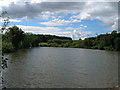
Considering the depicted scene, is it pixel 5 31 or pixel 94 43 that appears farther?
pixel 94 43

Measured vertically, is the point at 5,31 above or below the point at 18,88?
above

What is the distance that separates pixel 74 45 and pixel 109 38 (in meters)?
46.0

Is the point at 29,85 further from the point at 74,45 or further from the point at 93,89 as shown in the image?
the point at 74,45

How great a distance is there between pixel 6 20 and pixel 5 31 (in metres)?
0.41

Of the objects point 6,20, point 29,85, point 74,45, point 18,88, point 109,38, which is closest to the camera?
point 6,20

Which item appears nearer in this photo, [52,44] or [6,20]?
[6,20]

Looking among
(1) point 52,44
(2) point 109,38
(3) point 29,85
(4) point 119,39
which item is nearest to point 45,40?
(1) point 52,44

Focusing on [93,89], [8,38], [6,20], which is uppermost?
[6,20]

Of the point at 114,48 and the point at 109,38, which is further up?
the point at 109,38

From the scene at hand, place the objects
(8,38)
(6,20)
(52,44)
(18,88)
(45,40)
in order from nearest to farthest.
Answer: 1. (6,20)
2. (8,38)
3. (18,88)
4. (52,44)
5. (45,40)

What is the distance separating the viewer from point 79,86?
35.8 ft

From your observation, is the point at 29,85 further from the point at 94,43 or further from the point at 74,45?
the point at 74,45

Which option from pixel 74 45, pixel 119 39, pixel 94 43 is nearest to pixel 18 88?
pixel 119 39

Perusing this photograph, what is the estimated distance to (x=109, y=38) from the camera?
266 feet
